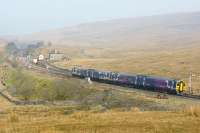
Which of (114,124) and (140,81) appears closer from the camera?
(114,124)

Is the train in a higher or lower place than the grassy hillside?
higher

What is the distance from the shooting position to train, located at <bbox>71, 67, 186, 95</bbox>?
63750 mm

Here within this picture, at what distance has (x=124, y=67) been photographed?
426 ft

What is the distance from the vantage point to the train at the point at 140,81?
63750 mm

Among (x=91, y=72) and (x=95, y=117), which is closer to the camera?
(x=95, y=117)

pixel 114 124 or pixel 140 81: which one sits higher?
pixel 140 81

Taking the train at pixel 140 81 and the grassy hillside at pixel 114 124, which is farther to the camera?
the train at pixel 140 81

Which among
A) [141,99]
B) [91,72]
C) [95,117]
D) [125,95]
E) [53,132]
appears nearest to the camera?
[53,132]

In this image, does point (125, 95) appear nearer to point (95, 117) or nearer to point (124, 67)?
point (95, 117)

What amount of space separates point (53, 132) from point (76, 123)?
395 cm

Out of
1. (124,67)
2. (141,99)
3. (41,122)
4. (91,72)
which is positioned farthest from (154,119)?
(124,67)

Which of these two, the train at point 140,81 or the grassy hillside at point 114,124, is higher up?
the train at point 140,81

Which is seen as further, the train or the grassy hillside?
the train

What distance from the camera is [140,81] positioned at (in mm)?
72062
